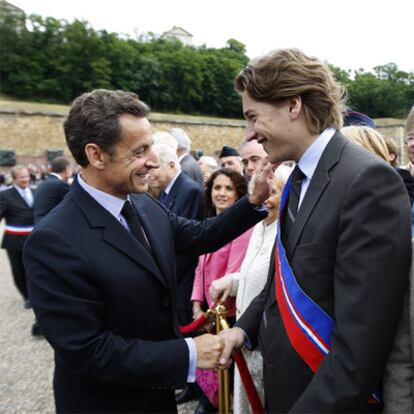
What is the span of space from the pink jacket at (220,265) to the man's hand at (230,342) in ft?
4.02

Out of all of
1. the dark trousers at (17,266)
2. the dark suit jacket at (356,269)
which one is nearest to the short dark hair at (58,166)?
the dark trousers at (17,266)

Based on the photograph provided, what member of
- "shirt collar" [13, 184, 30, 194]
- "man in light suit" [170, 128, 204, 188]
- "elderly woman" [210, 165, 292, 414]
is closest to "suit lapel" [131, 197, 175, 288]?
"elderly woman" [210, 165, 292, 414]

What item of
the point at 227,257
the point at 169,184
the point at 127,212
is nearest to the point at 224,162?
the point at 169,184

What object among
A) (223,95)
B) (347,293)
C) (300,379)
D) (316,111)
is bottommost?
(223,95)

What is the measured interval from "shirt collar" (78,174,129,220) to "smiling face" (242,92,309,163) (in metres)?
0.77

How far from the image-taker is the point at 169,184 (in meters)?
4.43

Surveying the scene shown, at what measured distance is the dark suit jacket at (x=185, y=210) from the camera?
4.20 m

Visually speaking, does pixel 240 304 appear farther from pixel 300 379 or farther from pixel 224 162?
pixel 224 162

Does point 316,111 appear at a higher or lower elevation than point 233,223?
higher

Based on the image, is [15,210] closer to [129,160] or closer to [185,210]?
[185,210]

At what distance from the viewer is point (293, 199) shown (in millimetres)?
1702

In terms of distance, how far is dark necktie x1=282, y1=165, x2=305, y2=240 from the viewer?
1670 mm

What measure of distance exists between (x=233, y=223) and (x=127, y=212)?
2.58ft

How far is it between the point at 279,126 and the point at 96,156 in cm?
86
